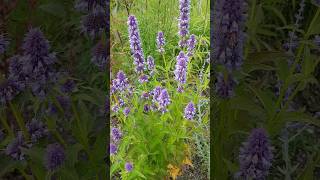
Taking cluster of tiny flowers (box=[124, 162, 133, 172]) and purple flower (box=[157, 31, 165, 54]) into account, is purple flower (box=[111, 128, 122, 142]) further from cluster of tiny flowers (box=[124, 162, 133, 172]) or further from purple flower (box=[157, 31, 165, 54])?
purple flower (box=[157, 31, 165, 54])

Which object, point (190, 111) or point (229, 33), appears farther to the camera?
point (190, 111)

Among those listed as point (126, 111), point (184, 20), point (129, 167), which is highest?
point (184, 20)

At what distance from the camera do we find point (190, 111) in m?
1.22

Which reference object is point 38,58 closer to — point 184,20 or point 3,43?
point 3,43

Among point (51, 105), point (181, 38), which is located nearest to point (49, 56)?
point (51, 105)

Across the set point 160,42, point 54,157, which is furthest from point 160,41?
point 54,157

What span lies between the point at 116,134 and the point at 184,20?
1.02ft

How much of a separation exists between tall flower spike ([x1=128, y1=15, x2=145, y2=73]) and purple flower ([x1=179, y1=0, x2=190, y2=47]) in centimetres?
10

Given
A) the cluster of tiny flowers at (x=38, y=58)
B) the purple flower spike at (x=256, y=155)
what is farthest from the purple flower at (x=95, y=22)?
the purple flower spike at (x=256, y=155)

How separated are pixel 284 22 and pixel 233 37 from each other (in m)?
0.19

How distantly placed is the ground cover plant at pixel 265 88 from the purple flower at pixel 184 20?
0.28 feet

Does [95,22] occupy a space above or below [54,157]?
above

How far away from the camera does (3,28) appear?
1.25m

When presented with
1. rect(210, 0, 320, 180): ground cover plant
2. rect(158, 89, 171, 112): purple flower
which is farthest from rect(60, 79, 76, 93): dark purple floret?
rect(210, 0, 320, 180): ground cover plant
